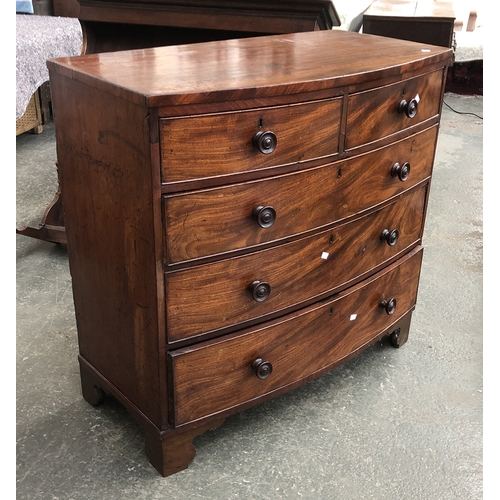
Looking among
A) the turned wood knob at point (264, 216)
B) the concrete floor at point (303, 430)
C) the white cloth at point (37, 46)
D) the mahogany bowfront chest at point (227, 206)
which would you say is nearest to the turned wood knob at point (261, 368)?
the mahogany bowfront chest at point (227, 206)

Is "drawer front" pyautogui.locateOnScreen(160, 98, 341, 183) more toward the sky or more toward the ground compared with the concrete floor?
more toward the sky

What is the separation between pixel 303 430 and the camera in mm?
1936

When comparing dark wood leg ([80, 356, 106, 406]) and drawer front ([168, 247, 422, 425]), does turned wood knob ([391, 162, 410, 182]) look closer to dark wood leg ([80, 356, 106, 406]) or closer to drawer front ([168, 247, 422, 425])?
drawer front ([168, 247, 422, 425])

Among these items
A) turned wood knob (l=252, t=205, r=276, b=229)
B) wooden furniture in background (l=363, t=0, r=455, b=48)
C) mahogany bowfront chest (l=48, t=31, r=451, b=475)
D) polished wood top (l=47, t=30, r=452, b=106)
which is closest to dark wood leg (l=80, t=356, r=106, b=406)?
mahogany bowfront chest (l=48, t=31, r=451, b=475)

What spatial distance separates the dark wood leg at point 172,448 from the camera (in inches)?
67.2

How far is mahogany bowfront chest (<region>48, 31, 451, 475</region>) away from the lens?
1450mm

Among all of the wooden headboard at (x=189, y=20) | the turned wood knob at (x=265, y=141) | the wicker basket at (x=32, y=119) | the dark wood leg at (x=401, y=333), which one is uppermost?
the wooden headboard at (x=189, y=20)

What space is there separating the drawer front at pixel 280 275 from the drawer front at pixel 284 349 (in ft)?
0.17

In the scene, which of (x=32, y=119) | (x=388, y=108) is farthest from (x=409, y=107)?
(x=32, y=119)

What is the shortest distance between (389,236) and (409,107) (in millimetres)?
396

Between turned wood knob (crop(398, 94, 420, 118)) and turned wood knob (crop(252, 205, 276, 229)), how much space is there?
0.52m

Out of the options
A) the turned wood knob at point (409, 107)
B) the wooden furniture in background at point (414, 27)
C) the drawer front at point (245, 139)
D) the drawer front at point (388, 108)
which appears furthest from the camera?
the wooden furniture in background at point (414, 27)

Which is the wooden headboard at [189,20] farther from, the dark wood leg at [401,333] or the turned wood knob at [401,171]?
the dark wood leg at [401,333]

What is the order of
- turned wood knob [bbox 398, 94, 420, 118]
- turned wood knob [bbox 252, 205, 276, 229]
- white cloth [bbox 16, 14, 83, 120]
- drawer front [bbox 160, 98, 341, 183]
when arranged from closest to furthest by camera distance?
drawer front [bbox 160, 98, 341, 183]
turned wood knob [bbox 252, 205, 276, 229]
turned wood knob [bbox 398, 94, 420, 118]
white cloth [bbox 16, 14, 83, 120]
